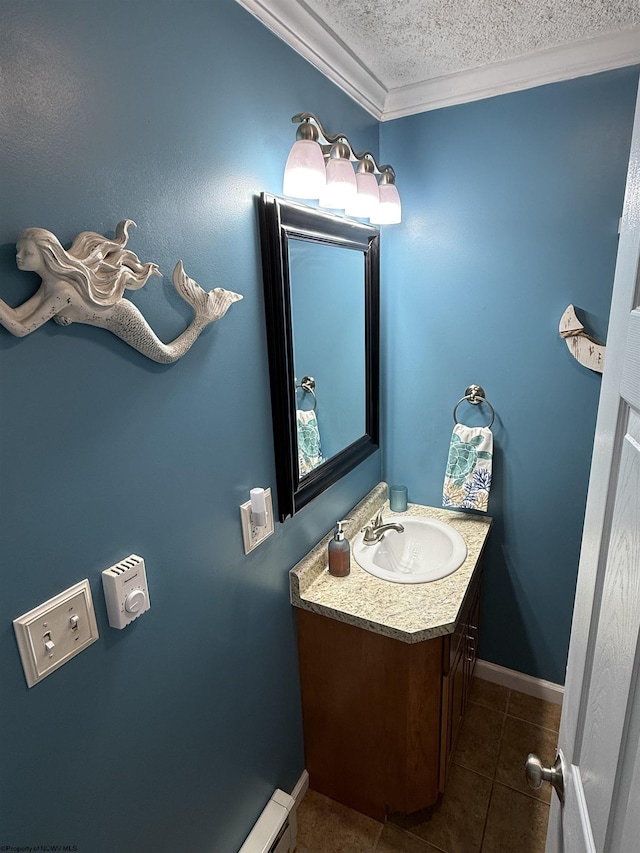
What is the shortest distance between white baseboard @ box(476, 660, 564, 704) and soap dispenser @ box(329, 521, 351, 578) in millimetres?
1018

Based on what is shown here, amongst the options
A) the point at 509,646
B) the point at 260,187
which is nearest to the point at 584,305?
the point at 260,187

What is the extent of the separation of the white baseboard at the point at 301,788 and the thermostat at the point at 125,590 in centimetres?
116

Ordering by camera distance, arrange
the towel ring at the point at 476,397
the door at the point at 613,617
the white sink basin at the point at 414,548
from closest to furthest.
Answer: the door at the point at 613,617 < the white sink basin at the point at 414,548 < the towel ring at the point at 476,397

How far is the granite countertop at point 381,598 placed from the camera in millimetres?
1328

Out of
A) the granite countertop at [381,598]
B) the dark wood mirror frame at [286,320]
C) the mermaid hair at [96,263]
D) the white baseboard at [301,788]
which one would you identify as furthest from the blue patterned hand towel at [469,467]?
the mermaid hair at [96,263]

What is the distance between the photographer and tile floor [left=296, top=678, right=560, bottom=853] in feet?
4.92

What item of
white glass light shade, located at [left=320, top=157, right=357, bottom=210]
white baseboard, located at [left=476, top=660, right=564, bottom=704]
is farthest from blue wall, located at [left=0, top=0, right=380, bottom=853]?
white baseboard, located at [left=476, top=660, right=564, bottom=704]

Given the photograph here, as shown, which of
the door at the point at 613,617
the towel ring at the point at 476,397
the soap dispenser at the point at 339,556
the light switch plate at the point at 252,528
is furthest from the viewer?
the towel ring at the point at 476,397

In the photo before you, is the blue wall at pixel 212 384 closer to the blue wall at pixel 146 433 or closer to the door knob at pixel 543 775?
the blue wall at pixel 146 433

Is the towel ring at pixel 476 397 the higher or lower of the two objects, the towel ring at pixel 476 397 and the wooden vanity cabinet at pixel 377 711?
the higher

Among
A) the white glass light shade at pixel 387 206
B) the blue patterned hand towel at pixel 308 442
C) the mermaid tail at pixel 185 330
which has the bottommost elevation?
the blue patterned hand towel at pixel 308 442

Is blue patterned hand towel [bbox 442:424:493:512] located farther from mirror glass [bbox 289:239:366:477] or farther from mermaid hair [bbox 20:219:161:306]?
mermaid hair [bbox 20:219:161:306]

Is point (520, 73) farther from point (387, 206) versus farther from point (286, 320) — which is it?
point (286, 320)

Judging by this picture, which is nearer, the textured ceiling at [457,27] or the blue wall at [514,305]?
the textured ceiling at [457,27]
